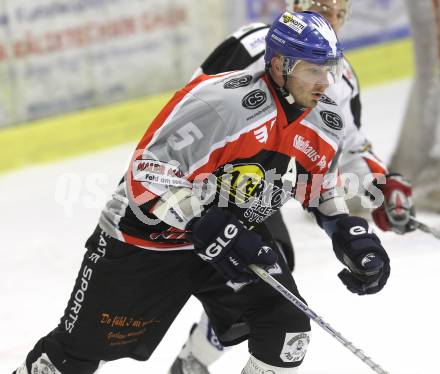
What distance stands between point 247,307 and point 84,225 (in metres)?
2.56

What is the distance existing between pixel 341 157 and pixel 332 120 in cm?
50

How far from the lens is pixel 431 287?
14.3 feet

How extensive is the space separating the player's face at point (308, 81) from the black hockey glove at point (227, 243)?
1.28ft

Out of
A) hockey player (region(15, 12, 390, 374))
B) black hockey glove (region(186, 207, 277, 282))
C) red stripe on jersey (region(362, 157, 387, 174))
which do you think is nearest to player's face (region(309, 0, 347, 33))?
red stripe on jersey (region(362, 157, 387, 174))

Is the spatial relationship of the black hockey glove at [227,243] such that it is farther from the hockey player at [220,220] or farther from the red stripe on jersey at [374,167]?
the red stripe on jersey at [374,167]

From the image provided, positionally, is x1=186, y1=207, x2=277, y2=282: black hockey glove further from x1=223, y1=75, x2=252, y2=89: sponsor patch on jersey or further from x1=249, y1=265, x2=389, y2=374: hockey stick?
x1=223, y1=75, x2=252, y2=89: sponsor patch on jersey

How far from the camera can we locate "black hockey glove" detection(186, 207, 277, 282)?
266cm

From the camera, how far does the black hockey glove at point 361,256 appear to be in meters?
2.93

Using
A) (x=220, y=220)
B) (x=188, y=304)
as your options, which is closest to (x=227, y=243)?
(x=220, y=220)

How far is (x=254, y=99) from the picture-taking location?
2.79 metres

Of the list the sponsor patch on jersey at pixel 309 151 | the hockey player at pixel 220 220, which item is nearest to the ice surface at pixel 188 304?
the hockey player at pixel 220 220

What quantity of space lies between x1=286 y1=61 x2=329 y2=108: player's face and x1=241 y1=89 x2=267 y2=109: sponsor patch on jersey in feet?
0.28

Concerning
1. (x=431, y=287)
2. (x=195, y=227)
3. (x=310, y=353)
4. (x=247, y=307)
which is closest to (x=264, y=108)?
(x=195, y=227)

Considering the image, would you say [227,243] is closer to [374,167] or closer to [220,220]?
[220,220]
